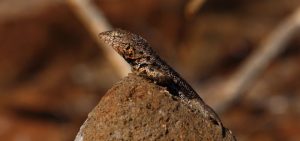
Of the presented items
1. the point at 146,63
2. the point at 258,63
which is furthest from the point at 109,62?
the point at 146,63

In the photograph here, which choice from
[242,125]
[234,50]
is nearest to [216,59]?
[234,50]

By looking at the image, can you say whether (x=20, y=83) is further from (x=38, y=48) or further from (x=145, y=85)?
(x=145, y=85)

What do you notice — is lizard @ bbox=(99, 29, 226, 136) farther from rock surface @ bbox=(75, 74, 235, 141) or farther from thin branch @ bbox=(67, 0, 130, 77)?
thin branch @ bbox=(67, 0, 130, 77)

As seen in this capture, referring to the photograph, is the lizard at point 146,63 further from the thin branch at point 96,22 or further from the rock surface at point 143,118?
the thin branch at point 96,22

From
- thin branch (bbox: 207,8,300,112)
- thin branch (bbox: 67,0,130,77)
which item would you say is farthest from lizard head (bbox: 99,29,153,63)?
thin branch (bbox: 207,8,300,112)

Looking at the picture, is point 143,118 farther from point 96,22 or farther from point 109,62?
point 109,62

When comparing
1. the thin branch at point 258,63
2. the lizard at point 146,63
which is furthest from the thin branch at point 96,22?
the lizard at point 146,63
